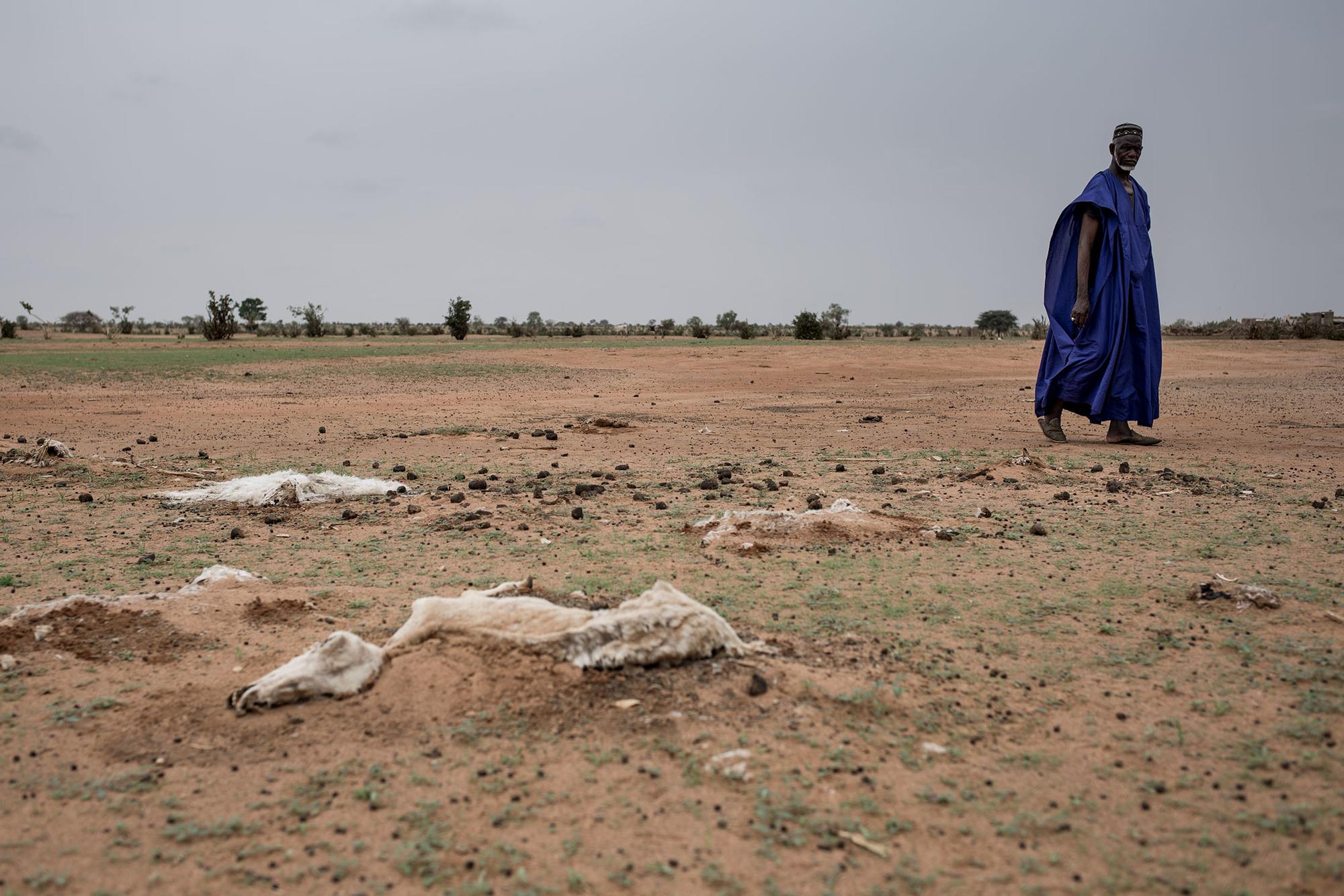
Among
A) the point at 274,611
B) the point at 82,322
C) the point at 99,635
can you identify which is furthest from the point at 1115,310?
the point at 82,322

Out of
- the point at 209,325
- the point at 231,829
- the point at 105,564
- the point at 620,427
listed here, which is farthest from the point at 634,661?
the point at 209,325

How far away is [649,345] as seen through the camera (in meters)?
30.9

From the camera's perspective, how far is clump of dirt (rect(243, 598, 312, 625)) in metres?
4.52

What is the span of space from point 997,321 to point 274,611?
199ft

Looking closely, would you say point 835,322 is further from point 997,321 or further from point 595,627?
point 595,627

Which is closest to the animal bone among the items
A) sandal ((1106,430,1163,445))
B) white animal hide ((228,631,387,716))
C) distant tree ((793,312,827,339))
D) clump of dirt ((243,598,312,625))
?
white animal hide ((228,631,387,716))

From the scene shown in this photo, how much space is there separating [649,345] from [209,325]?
19.0 meters

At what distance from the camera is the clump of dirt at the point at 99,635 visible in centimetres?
412

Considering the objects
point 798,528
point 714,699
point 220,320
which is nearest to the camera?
point 714,699

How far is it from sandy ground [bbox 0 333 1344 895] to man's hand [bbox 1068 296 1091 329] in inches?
96.7

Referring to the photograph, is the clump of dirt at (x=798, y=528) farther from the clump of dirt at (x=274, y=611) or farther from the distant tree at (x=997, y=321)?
the distant tree at (x=997, y=321)

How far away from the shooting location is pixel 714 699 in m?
3.56

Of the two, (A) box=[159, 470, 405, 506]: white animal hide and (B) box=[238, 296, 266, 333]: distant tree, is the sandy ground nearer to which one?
(A) box=[159, 470, 405, 506]: white animal hide

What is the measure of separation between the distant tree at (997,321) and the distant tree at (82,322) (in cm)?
5030
